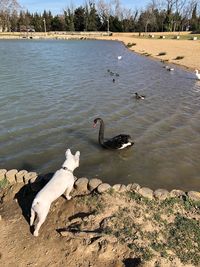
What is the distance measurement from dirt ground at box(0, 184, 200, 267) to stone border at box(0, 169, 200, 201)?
0.57ft

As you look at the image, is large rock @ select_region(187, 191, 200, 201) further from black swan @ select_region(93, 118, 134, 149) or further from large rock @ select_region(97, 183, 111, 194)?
black swan @ select_region(93, 118, 134, 149)

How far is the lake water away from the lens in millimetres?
10156

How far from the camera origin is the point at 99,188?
743cm

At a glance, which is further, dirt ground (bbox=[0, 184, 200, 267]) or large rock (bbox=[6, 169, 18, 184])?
large rock (bbox=[6, 169, 18, 184])

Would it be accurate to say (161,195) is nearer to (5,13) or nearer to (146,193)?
(146,193)

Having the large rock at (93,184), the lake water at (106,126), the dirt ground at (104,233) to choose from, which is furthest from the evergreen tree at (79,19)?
the dirt ground at (104,233)

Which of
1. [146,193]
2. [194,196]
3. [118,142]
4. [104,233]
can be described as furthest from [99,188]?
[118,142]

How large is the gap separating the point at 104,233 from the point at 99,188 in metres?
1.32

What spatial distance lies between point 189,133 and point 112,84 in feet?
33.4

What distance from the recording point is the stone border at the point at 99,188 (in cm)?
740

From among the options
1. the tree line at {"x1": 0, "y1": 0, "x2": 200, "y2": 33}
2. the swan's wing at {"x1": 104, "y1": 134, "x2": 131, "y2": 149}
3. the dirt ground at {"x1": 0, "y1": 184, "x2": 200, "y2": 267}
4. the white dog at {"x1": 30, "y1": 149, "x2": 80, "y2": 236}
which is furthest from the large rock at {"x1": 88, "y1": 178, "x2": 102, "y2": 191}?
the tree line at {"x1": 0, "y1": 0, "x2": 200, "y2": 33}

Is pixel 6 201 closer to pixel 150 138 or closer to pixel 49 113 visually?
pixel 150 138

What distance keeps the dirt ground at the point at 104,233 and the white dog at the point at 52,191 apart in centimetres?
37

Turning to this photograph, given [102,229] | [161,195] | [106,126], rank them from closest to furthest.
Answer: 1. [102,229]
2. [161,195]
3. [106,126]
